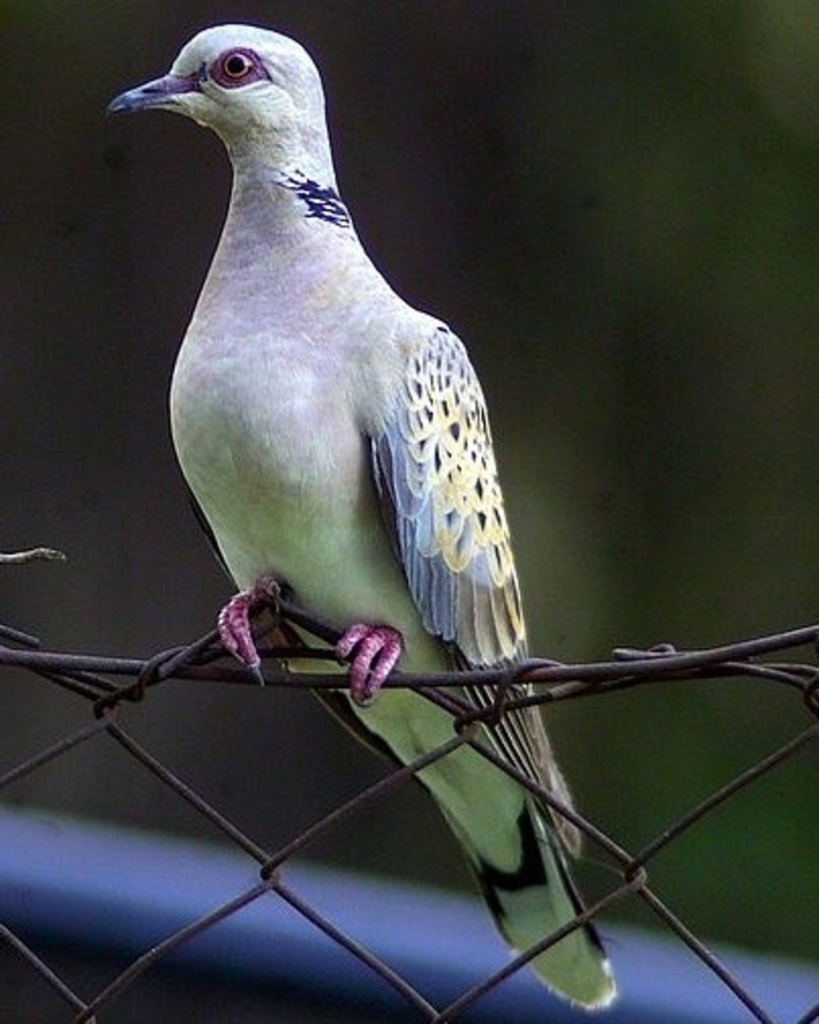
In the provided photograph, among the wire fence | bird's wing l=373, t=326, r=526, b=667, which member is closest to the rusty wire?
the wire fence

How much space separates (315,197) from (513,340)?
3563 millimetres

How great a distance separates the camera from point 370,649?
80.1 inches

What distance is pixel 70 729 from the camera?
548cm

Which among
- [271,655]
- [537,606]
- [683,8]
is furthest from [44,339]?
[271,655]

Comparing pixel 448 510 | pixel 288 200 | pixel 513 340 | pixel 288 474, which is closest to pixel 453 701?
pixel 288 474

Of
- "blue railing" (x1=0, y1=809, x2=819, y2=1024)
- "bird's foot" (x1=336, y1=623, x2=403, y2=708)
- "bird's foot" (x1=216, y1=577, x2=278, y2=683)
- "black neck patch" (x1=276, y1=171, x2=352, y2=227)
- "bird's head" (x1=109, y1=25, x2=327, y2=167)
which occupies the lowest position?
"blue railing" (x1=0, y1=809, x2=819, y2=1024)

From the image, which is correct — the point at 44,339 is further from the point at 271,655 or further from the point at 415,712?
the point at 271,655

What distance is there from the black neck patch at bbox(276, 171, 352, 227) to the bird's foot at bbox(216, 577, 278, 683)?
309mm

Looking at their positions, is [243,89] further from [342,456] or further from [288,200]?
[342,456]

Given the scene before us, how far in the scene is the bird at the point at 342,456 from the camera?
208 centimetres

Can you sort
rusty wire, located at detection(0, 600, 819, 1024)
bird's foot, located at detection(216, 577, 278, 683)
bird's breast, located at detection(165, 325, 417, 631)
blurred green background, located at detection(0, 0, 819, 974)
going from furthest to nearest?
blurred green background, located at detection(0, 0, 819, 974), bird's breast, located at detection(165, 325, 417, 631), bird's foot, located at detection(216, 577, 278, 683), rusty wire, located at detection(0, 600, 819, 1024)

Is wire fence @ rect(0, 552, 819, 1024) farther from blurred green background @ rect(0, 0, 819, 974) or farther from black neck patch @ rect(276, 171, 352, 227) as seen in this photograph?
blurred green background @ rect(0, 0, 819, 974)

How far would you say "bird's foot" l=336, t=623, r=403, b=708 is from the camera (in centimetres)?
195

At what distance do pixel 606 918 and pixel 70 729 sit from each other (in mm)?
1175
